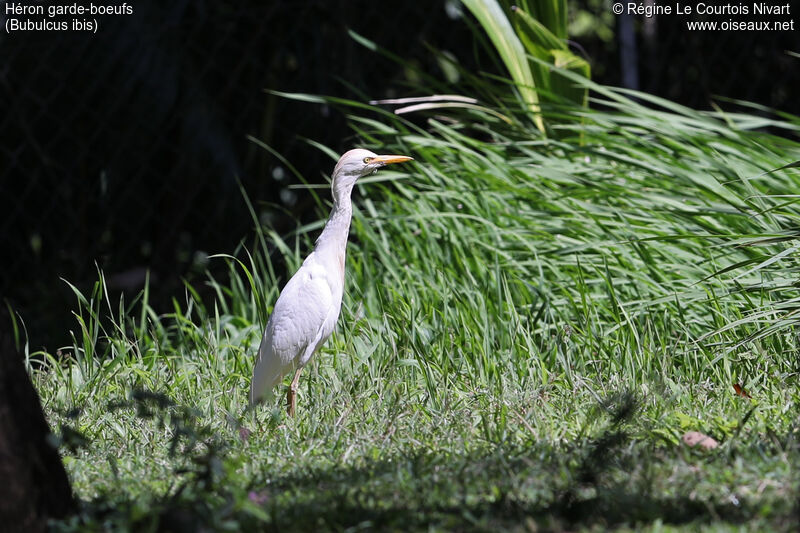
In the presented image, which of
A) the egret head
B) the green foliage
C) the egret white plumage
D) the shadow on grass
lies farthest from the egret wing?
the green foliage

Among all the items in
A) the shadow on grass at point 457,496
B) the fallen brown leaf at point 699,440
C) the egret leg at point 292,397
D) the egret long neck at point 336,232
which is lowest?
the egret leg at point 292,397

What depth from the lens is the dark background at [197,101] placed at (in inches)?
203

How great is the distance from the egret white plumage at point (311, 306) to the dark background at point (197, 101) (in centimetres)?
198

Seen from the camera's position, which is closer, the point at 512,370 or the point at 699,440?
the point at 699,440

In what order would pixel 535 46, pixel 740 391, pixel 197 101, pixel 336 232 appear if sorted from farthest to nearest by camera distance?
pixel 197 101, pixel 535 46, pixel 336 232, pixel 740 391

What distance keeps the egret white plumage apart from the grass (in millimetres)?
124

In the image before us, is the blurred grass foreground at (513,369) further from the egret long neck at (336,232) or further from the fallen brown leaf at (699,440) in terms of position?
the egret long neck at (336,232)

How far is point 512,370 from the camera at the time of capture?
2.90 metres

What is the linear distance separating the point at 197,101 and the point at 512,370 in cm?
305

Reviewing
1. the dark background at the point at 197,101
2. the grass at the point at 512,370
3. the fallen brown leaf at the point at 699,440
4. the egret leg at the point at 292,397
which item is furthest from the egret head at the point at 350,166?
the dark background at the point at 197,101

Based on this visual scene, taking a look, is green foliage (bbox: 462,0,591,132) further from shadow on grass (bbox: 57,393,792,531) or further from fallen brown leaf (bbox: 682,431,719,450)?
shadow on grass (bbox: 57,393,792,531)

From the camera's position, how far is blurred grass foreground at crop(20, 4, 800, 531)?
5.81ft

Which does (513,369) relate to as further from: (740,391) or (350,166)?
(350,166)

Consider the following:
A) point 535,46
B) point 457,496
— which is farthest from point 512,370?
point 535,46
